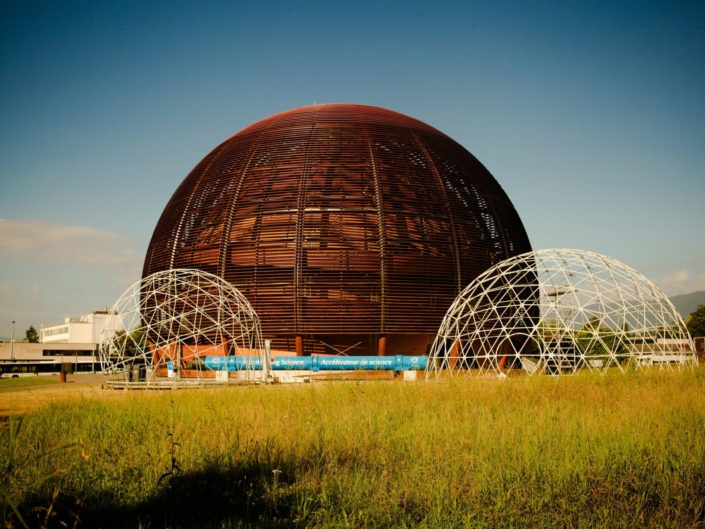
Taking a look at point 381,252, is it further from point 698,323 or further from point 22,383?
point 698,323

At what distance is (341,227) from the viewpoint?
26.0m

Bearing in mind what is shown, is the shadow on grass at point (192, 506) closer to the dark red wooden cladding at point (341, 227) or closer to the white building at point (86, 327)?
the dark red wooden cladding at point (341, 227)

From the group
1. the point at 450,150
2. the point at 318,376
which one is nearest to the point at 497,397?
the point at 318,376

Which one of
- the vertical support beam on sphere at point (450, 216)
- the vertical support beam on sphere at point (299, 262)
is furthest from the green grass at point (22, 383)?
the vertical support beam on sphere at point (450, 216)

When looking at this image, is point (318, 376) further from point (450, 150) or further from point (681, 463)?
point (681, 463)

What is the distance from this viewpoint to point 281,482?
5566mm

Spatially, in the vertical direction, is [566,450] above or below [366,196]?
below

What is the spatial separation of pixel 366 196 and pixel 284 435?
20.2 m

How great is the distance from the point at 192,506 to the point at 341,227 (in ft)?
70.6

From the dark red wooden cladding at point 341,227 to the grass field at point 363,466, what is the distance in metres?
16.2

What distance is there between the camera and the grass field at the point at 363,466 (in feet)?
15.2

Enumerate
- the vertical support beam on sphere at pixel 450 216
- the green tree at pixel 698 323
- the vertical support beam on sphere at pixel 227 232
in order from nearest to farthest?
1. the vertical support beam on sphere at pixel 450 216
2. the vertical support beam on sphere at pixel 227 232
3. the green tree at pixel 698 323

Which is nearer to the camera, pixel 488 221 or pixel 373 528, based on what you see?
pixel 373 528

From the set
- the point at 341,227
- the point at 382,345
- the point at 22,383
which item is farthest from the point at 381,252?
the point at 22,383
